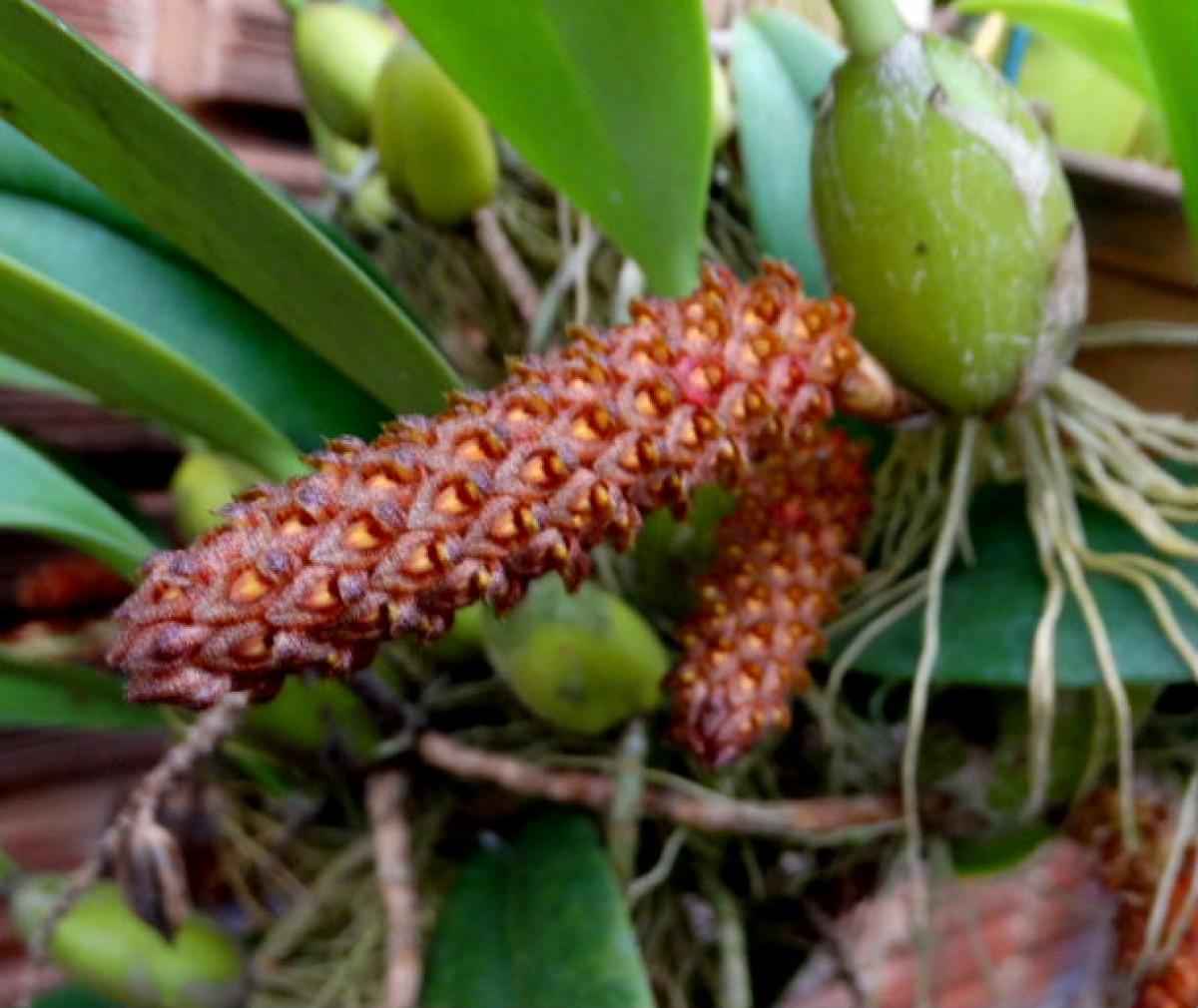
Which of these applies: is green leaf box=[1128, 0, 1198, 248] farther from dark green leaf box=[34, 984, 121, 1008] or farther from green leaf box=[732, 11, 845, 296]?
dark green leaf box=[34, 984, 121, 1008]

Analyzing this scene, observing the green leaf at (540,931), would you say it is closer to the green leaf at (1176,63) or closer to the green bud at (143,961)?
the green bud at (143,961)

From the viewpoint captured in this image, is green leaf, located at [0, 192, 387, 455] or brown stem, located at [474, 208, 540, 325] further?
brown stem, located at [474, 208, 540, 325]

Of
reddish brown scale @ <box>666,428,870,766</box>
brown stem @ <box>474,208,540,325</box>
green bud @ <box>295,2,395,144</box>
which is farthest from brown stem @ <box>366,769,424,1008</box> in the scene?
green bud @ <box>295,2,395,144</box>

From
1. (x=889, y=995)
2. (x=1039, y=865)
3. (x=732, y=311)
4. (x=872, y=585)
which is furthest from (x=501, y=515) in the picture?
(x=889, y=995)

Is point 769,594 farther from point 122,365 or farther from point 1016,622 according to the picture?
point 122,365

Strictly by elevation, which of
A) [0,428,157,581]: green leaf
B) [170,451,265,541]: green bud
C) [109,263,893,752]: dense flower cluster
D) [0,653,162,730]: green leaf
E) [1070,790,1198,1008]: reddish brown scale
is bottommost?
[1070,790,1198,1008]: reddish brown scale

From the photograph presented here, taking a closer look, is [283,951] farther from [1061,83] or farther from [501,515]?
[1061,83]

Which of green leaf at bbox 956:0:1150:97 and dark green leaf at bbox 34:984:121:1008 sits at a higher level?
green leaf at bbox 956:0:1150:97

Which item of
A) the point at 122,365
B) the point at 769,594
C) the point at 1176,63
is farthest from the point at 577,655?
the point at 1176,63
